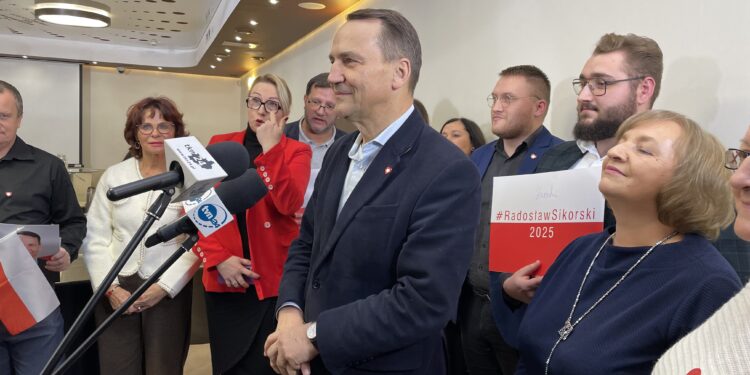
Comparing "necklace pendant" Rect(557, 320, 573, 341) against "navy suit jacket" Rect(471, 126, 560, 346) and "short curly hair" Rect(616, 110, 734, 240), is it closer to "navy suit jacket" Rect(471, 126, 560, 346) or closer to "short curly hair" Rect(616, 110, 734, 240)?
"short curly hair" Rect(616, 110, 734, 240)

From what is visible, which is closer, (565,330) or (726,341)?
(726,341)

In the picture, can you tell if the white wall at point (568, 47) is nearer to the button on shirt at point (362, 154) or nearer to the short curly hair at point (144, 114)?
the button on shirt at point (362, 154)

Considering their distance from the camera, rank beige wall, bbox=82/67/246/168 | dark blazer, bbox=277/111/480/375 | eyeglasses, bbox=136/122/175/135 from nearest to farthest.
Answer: dark blazer, bbox=277/111/480/375 → eyeglasses, bbox=136/122/175/135 → beige wall, bbox=82/67/246/168

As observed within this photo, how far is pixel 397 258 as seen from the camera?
1328 millimetres

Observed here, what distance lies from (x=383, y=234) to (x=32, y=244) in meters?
1.63

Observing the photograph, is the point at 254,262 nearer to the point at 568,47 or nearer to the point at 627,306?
the point at 627,306

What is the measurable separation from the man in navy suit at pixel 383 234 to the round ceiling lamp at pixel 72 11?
7.56 meters

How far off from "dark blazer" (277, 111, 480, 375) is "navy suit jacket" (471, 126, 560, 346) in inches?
18.9

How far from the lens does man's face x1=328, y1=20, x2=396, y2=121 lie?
4.58 feet

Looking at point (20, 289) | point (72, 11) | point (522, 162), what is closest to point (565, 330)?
point (522, 162)

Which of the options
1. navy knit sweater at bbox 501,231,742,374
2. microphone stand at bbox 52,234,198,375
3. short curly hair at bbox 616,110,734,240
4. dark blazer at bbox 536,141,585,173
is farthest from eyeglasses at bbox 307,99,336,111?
microphone stand at bbox 52,234,198,375

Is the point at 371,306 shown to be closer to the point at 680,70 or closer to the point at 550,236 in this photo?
the point at 550,236

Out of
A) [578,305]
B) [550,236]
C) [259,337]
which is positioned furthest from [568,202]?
[259,337]

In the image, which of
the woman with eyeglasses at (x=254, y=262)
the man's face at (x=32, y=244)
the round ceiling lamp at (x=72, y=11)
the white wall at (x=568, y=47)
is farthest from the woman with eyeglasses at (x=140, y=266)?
the round ceiling lamp at (x=72, y=11)
